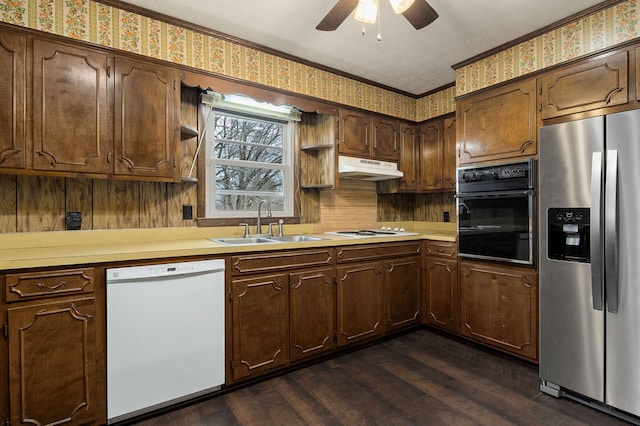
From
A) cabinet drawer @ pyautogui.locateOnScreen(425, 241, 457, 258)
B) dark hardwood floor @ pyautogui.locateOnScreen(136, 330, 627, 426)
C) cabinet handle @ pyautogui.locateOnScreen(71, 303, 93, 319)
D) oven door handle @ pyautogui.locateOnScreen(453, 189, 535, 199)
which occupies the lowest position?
dark hardwood floor @ pyautogui.locateOnScreen(136, 330, 627, 426)

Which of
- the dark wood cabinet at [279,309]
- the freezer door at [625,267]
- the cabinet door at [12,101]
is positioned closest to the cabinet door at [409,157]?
the dark wood cabinet at [279,309]

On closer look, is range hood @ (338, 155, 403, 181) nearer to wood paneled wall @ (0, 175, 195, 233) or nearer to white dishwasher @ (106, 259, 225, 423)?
wood paneled wall @ (0, 175, 195, 233)

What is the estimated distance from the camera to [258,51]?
2713mm

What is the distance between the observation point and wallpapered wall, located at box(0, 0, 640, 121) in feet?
6.50

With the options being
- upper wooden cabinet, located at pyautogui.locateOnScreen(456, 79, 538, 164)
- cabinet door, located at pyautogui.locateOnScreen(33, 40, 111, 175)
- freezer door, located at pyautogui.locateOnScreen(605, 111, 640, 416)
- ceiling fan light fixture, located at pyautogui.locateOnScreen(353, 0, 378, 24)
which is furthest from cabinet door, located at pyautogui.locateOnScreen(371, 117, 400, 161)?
cabinet door, located at pyautogui.locateOnScreen(33, 40, 111, 175)

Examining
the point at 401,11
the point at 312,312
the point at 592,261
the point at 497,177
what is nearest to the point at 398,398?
the point at 312,312

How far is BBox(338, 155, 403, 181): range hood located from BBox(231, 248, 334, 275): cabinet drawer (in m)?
0.89

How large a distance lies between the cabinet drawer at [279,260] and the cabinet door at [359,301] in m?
0.20

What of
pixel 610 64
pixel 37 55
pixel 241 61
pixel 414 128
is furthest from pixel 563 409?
pixel 37 55

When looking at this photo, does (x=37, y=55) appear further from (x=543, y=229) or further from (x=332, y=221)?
(x=543, y=229)

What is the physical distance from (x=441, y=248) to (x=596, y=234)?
1344 millimetres

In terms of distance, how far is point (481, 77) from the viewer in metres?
2.89

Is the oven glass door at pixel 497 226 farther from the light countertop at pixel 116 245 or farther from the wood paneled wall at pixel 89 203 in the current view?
the wood paneled wall at pixel 89 203

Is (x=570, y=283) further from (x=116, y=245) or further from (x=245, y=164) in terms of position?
(x=116, y=245)
